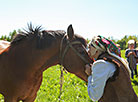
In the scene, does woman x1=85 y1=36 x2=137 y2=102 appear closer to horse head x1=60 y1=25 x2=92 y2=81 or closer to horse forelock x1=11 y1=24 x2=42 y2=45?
horse head x1=60 y1=25 x2=92 y2=81

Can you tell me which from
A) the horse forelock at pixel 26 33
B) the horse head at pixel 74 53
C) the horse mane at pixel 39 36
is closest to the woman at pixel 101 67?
the horse head at pixel 74 53

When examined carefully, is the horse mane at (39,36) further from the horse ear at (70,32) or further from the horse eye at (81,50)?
the horse eye at (81,50)

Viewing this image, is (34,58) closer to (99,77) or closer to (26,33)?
(26,33)

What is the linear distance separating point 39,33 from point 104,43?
1.19 metres

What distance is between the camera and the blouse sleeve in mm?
1781

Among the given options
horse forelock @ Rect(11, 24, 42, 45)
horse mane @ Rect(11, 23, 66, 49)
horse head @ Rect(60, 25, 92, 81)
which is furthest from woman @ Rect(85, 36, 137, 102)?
horse forelock @ Rect(11, 24, 42, 45)

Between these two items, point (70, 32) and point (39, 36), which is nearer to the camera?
point (70, 32)

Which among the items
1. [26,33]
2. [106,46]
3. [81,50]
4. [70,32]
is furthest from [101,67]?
[26,33]

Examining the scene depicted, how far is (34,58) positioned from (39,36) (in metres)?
0.40

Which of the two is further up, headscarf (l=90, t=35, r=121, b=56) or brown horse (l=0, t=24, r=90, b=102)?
headscarf (l=90, t=35, r=121, b=56)

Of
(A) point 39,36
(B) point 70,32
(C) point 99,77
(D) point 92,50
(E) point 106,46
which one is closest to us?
(C) point 99,77

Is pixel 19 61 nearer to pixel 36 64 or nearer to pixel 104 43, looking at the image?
pixel 36 64

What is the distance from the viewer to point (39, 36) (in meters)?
2.47

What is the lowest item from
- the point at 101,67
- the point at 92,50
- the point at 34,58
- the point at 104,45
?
the point at 34,58
